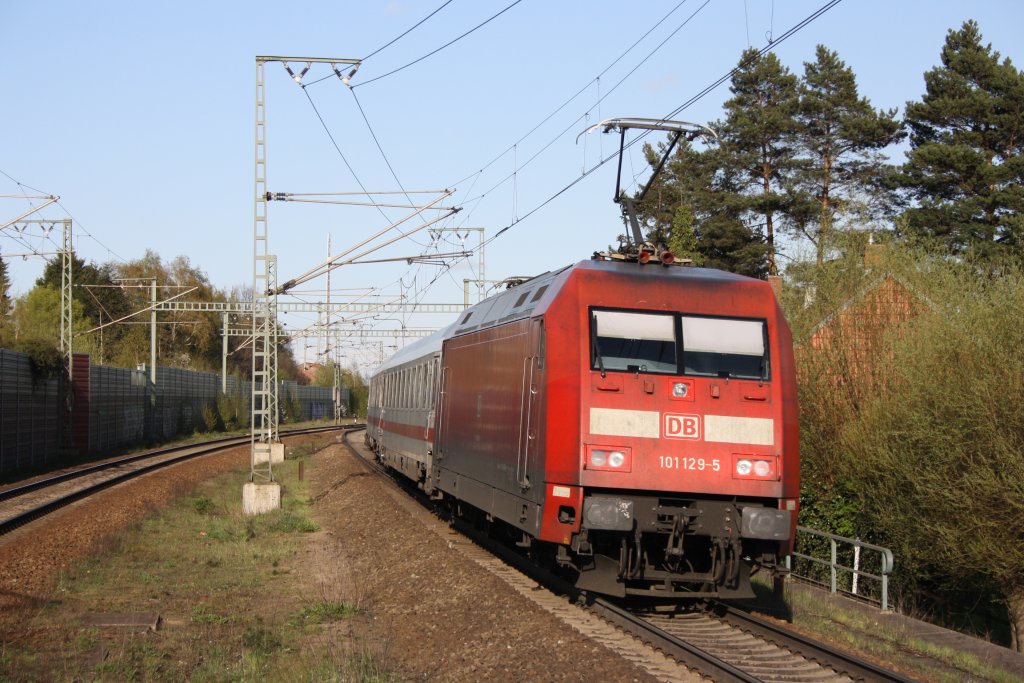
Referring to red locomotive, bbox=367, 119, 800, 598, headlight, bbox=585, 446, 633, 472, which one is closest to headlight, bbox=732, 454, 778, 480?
red locomotive, bbox=367, 119, 800, 598

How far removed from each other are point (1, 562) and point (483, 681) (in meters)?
8.71

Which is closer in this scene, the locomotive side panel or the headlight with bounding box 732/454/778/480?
the headlight with bounding box 732/454/778/480

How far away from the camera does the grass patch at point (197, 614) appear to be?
31.3ft

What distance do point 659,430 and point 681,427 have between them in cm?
23

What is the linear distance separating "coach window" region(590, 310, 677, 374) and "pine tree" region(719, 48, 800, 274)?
90.2 ft

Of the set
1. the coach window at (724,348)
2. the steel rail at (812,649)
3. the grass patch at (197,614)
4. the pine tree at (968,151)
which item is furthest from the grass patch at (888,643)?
the pine tree at (968,151)

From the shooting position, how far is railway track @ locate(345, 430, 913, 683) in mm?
8367

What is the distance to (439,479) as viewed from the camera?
1736cm

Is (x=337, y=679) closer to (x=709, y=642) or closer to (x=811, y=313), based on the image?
(x=709, y=642)

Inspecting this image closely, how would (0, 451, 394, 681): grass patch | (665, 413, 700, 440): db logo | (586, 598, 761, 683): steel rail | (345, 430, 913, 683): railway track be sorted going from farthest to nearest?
1. (665, 413, 700, 440): db logo
2. (0, 451, 394, 681): grass patch
3. (345, 430, 913, 683): railway track
4. (586, 598, 761, 683): steel rail

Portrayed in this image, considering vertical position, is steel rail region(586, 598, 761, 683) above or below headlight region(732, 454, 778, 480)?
below

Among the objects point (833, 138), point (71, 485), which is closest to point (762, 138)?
point (833, 138)

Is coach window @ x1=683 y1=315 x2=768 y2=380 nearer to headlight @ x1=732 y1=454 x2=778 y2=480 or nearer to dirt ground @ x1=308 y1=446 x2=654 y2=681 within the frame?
headlight @ x1=732 y1=454 x2=778 y2=480

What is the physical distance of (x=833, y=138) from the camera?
37.3m
